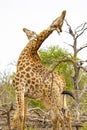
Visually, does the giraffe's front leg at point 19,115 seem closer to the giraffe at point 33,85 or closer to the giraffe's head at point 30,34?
the giraffe at point 33,85

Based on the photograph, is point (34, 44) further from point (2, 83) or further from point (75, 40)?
point (2, 83)

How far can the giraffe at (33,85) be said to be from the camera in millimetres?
5551

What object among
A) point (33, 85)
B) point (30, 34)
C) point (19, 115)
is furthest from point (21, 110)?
point (30, 34)

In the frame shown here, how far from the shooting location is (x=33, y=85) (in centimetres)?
581

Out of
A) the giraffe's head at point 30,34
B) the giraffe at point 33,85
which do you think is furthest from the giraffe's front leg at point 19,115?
the giraffe's head at point 30,34

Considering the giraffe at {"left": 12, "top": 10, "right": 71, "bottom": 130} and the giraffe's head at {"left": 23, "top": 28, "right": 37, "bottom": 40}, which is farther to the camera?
the giraffe's head at {"left": 23, "top": 28, "right": 37, "bottom": 40}

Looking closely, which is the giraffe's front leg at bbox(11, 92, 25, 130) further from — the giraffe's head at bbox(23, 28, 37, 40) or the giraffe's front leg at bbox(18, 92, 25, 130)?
the giraffe's head at bbox(23, 28, 37, 40)

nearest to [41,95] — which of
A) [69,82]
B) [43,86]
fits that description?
[43,86]

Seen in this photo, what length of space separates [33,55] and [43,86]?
49cm

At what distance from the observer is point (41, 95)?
585 centimetres

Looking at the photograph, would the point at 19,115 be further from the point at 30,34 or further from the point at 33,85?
the point at 30,34

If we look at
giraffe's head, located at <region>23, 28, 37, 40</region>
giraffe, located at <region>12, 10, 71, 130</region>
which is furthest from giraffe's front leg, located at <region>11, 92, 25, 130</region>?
giraffe's head, located at <region>23, 28, 37, 40</region>

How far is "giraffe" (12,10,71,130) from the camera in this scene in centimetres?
555

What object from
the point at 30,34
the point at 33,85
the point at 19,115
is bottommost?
the point at 19,115
